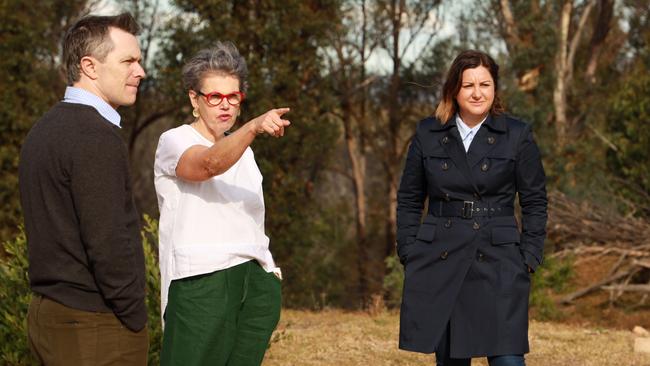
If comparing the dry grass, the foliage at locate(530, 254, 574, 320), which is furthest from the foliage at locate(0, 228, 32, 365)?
the foliage at locate(530, 254, 574, 320)

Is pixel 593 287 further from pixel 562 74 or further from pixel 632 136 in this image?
pixel 562 74

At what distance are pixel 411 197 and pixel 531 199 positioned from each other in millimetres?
563

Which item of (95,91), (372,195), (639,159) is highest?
(95,91)

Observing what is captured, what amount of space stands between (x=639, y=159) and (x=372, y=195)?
570 inches

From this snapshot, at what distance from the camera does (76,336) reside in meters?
2.77

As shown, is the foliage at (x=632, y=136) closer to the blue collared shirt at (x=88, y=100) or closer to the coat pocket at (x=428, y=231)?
the coat pocket at (x=428, y=231)

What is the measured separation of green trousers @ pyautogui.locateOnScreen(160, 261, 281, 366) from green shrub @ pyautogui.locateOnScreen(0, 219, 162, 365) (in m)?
2.38

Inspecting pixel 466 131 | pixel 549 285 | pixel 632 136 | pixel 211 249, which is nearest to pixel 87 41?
pixel 211 249

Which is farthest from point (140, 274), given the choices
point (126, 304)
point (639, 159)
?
point (639, 159)

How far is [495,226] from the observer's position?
439 cm

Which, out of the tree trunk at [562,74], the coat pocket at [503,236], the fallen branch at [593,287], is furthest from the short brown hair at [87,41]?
the tree trunk at [562,74]

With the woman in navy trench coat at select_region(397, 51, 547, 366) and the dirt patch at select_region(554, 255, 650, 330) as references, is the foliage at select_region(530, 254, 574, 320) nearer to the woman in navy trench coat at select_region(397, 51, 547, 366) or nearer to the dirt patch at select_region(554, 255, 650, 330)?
the dirt patch at select_region(554, 255, 650, 330)

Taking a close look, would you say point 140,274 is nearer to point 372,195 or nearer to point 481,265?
point 481,265

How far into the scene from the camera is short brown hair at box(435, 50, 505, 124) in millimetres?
4438
